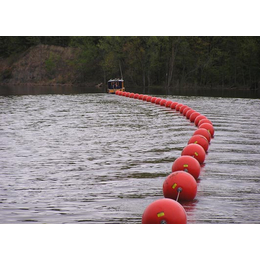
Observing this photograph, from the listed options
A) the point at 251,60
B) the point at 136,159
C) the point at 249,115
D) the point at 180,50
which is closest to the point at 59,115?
the point at 249,115

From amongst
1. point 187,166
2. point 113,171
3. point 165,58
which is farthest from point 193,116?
point 165,58

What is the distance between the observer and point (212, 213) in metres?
9.23

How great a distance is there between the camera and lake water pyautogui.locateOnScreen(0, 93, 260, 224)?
9.36m

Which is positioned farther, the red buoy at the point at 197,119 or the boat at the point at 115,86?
the boat at the point at 115,86

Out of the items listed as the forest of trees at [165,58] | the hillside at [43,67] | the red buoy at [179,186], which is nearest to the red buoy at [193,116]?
the red buoy at [179,186]

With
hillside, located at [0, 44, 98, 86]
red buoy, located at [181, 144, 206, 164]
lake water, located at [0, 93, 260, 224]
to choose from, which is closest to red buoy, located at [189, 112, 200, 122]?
lake water, located at [0, 93, 260, 224]

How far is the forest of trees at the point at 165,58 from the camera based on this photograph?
53938 mm

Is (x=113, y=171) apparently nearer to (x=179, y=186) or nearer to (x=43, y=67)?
(x=179, y=186)

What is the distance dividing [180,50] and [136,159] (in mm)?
52485

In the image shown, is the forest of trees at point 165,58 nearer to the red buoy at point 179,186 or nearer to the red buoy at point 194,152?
the red buoy at point 194,152

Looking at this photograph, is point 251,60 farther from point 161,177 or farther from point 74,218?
point 74,218

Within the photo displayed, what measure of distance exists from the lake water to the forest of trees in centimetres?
3056

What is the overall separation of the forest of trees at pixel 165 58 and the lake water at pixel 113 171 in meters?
30.6

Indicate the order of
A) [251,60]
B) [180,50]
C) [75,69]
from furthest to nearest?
[75,69] → [180,50] → [251,60]
